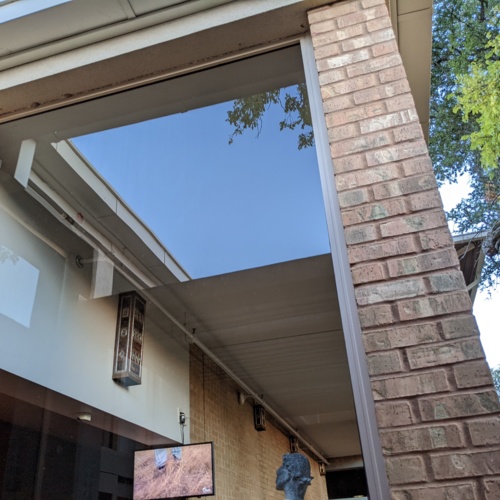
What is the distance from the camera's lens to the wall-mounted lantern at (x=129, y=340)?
322 cm

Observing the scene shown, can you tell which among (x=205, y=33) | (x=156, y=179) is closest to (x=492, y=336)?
(x=156, y=179)

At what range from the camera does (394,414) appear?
1.16 metres

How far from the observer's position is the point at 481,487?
1.04 metres

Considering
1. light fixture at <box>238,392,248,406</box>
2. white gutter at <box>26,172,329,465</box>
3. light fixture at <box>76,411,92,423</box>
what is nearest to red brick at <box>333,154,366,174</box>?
white gutter at <box>26,172,329,465</box>

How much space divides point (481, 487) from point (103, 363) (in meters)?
2.60

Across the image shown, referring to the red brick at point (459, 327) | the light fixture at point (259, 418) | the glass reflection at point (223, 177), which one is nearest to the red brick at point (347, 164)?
the glass reflection at point (223, 177)

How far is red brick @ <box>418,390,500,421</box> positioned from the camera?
1.11 meters

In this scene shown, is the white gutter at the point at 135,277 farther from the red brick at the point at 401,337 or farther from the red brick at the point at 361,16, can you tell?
the red brick at the point at 361,16

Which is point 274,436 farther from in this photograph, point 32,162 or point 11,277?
point 32,162

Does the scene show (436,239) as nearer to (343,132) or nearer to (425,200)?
(425,200)

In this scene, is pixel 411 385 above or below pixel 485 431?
above

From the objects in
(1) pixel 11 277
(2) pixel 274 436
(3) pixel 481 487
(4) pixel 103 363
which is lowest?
(3) pixel 481 487

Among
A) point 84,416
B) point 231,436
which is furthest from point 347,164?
point 84,416

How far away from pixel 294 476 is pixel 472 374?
79cm
